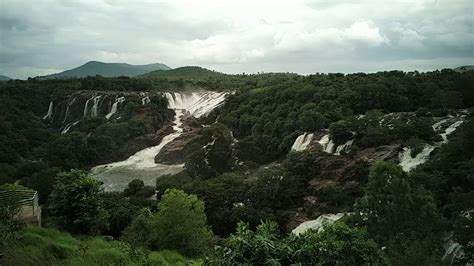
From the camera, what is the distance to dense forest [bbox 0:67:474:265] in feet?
43.8

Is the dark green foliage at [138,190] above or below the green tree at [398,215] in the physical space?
below

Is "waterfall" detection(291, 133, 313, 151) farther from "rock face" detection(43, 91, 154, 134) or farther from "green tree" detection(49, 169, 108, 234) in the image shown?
"rock face" detection(43, 91, 154, 134)

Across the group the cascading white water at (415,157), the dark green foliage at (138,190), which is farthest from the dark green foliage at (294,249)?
the dark green foliage at (138,190)

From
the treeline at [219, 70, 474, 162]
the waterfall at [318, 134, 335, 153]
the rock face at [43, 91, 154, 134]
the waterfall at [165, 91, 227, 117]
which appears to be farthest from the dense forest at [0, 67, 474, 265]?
the waterfall at [165, 91, 227, 117]

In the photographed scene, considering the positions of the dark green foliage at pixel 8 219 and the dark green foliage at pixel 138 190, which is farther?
the dark green foliage at pixel 138 190

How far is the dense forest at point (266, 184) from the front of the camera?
13352 mm

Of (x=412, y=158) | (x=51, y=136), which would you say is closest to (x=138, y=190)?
(x=412, y=158)

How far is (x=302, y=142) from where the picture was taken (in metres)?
43.4

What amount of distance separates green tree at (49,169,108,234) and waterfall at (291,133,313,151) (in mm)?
24540

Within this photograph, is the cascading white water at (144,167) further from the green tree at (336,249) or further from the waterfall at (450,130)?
the green tree at (336,249)

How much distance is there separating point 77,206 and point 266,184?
17040 millimetres

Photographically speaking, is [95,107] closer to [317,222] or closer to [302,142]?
[302,142]

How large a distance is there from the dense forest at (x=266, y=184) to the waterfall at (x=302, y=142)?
0.89 m

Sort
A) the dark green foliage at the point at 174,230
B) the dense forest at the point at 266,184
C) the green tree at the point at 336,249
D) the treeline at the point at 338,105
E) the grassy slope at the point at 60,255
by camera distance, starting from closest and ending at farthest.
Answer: the green tree at the point at 336,249, the grassy slope at the point at 60,255, the dense forest at the point at 266,184, the dark green foliage at the point at 174,230, the treeline at the point at 338,105
